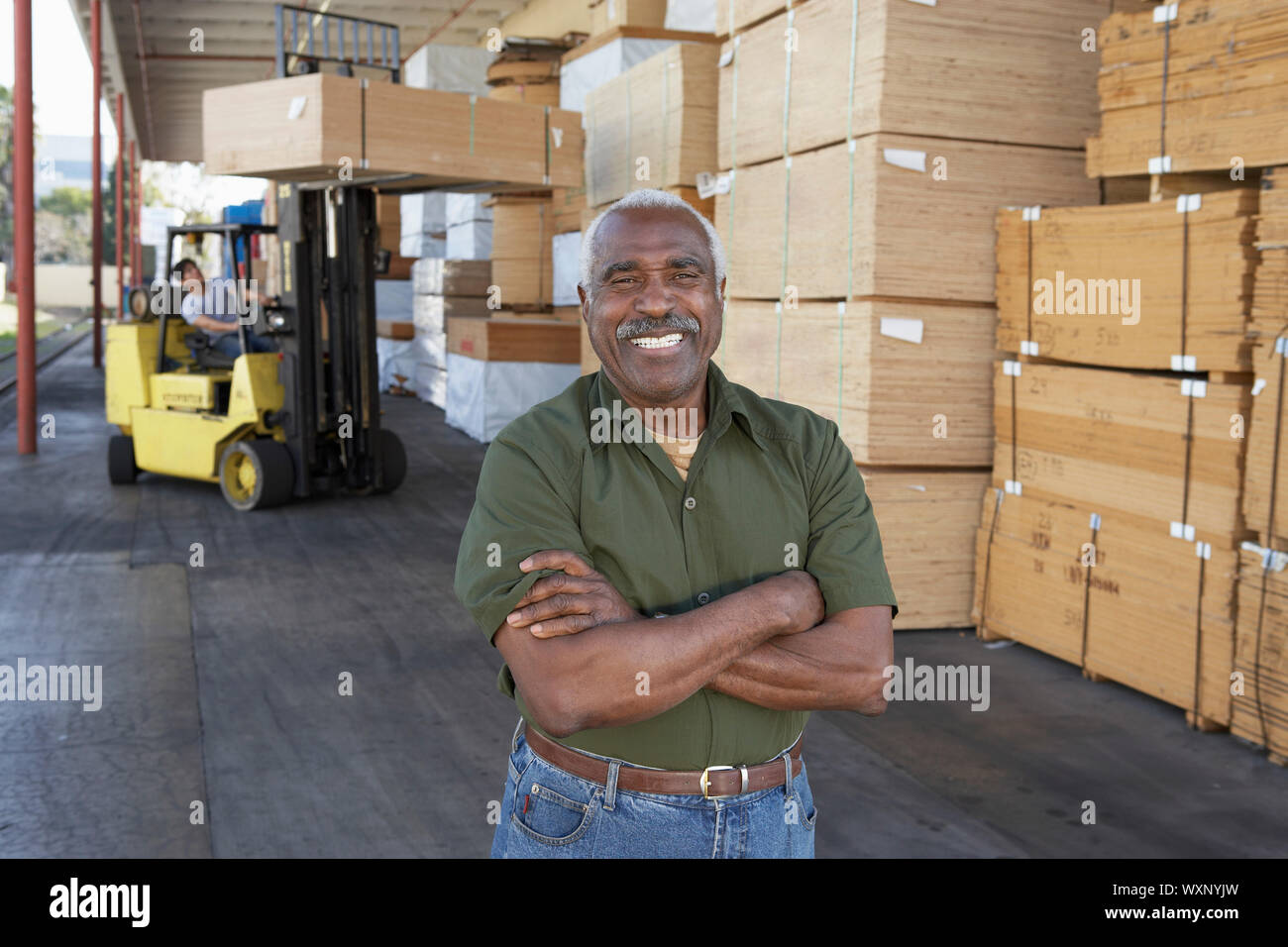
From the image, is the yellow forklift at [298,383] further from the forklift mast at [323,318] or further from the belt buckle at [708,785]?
the belt buckle at [708,785]

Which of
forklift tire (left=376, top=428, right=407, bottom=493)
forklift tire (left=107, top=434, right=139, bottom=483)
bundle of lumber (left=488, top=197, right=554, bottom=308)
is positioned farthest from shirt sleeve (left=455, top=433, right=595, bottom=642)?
bundle of lumber (left=488, top=197, right=554, bottom=308)

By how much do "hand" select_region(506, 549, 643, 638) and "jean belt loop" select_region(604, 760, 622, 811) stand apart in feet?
0.73

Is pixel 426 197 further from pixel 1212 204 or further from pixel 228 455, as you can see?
pixel 1212 204

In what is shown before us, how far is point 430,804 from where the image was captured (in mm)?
4371

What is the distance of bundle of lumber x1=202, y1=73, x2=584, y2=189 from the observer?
8.23 metres

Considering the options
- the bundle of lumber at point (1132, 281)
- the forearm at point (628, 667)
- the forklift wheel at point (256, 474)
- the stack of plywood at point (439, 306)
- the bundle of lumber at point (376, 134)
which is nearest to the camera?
the forearm at point (628, 667)

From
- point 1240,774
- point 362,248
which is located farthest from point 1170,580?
point 362,248

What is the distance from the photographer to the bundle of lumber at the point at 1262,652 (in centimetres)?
468

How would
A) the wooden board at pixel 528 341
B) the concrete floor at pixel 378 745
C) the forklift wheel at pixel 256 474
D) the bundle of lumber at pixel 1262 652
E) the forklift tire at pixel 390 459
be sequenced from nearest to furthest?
the concrete floor at pixel 378 745 < the bundle of lumber at pixel 1262 652 < the forklift wheel at pixel 256 474 < the forklift tire at pixel 390 459 < the wooden board at pixel 528 341

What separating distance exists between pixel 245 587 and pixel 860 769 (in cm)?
428

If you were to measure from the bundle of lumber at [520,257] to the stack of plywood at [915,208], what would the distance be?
8031mm

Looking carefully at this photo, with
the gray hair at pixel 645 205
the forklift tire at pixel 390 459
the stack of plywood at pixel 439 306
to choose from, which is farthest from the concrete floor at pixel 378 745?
the stack of plywood at pixel 439 306

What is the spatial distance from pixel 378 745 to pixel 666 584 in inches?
131

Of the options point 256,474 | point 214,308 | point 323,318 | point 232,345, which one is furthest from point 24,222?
point 256,474
